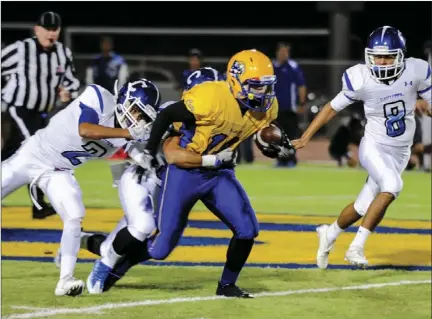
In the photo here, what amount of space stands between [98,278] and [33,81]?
3.04 metres

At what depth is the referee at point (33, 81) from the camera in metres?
9.23

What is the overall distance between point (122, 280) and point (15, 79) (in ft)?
9.14

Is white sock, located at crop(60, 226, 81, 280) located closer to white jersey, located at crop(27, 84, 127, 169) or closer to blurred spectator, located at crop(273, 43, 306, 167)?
white jersey, located at crop(27, 84, 127, 169)

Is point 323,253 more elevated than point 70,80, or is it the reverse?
point 70,80

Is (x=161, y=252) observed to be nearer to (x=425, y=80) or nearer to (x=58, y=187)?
(x=58, y=187)

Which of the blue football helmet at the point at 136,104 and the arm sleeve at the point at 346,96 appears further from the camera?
the arm sleeve at the point at 346,96

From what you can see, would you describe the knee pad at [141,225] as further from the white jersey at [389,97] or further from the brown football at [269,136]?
the white jersey at [389,97]

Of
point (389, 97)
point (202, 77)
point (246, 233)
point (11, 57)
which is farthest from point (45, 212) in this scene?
point (246, 233)

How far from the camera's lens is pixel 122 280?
704 centimetres

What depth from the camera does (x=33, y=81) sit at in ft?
30.5

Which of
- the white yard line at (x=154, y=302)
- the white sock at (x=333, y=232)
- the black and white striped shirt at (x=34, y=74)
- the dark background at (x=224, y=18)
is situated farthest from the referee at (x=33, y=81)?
the dark background at (x=224, y=18)

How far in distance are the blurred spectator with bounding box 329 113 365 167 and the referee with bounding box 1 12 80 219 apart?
5523 millimetres

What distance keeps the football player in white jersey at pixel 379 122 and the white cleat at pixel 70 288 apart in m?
1.65

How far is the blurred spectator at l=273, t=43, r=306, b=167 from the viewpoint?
45.6ft
